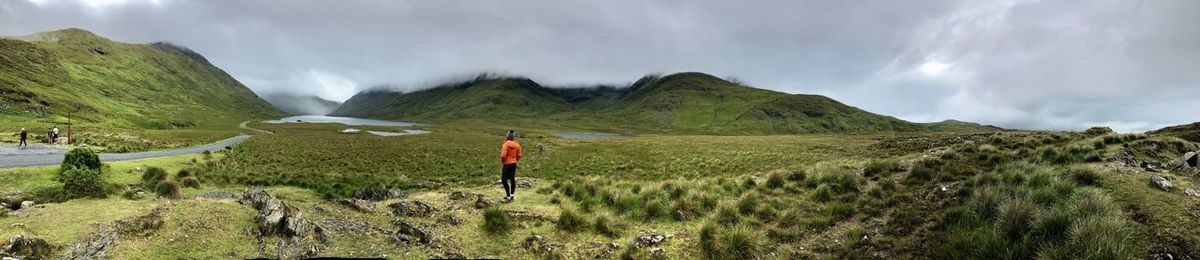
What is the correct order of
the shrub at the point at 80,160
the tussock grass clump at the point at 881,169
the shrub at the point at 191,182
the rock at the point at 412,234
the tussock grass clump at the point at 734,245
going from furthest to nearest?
the shrub at the point at 191,182, the shrub at the point at 80,160, the tussock grass clump at the point at 881,169, the rock at the point at 412,234, the tussock grass clump at the point at 734,245

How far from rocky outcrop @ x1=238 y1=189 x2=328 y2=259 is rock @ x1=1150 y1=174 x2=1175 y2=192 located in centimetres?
1788

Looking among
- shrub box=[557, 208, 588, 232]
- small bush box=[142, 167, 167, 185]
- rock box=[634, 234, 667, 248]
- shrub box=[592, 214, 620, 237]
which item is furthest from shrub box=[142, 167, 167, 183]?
rock box=[634, 234, 667, 248]

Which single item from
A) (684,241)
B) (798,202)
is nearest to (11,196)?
(684,241)

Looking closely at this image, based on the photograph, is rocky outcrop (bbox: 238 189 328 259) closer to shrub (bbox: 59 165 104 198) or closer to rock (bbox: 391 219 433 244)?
rock (bbox: 391 219 433 244)

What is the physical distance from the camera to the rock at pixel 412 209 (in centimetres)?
1452

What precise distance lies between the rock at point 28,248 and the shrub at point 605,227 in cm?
1029

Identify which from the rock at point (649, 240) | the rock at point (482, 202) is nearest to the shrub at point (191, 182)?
the rock at point (482, 202)

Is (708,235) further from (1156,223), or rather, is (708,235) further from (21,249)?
(21,249)

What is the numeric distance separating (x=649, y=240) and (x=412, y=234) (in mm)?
5720

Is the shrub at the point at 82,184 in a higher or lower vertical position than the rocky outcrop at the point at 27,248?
higher

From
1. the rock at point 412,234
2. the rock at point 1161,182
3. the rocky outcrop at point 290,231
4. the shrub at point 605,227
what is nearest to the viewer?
the rocky outcrop at point 290,231

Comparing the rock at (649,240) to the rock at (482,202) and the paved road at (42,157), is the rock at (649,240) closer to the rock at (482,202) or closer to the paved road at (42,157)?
the rock at (482,202)

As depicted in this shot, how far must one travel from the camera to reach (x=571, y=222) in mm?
12945

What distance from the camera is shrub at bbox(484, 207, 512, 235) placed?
A: 41.2 ft
